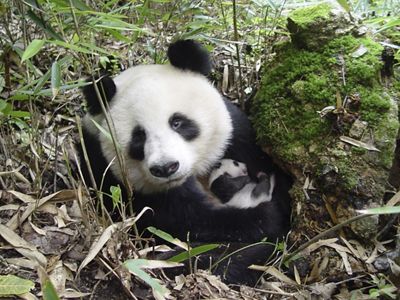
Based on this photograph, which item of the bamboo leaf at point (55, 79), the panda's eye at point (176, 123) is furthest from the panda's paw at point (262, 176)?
the bamboo leaf at point (55, 79)

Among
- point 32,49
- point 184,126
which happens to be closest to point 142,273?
point 32,49

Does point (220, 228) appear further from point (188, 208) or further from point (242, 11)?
point (242, 11)

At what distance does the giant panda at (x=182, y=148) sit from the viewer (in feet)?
9.73

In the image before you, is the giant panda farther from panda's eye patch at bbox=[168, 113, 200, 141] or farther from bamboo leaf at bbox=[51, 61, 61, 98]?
bamboo leaf at bbox=[51, 61, 61, 98]

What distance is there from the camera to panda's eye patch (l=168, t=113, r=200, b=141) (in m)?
3.03

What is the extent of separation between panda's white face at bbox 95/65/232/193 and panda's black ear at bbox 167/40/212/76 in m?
0.04

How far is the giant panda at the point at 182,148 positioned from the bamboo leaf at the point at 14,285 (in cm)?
94

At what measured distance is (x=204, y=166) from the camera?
11.1ft

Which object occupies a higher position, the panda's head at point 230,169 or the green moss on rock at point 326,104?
the green moss on rock at point 326,104

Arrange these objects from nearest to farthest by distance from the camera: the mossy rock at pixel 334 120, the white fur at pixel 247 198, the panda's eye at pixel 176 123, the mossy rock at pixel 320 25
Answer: the mossy rock at pixel 334 120, the panda's eye at pixel 176 123, the mossy rock at pixel 320 25, the white fur at pixel 247 198

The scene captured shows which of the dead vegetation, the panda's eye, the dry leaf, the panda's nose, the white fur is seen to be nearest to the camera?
the dead vegetation

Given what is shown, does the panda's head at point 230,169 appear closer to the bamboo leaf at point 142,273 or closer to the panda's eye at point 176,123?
the panda's eye at point 176,123

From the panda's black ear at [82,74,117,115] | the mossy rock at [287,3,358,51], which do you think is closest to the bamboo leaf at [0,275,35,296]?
the panda's black ear at [82,74,117,115]

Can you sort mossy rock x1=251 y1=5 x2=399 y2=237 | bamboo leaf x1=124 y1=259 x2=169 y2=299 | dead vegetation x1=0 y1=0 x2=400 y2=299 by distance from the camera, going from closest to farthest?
bamboo leaf x1=124 y1=259 x2=169 y2=299 → dead vegetation x1=0 y1=0 x2=400 y2=299 → mossy rock x1=251 y1=5 x2=399 y2=237
